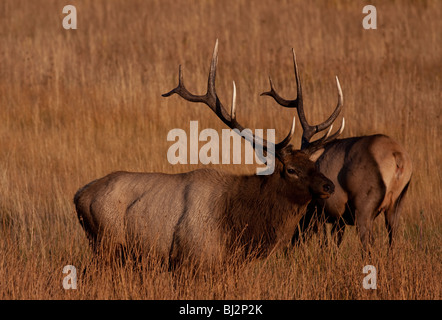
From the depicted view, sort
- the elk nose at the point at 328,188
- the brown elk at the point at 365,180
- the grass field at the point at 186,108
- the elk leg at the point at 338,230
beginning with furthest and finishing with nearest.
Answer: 1. the elk leg at the point at 338,230
2. the brown elk at the point at 365,180
3. the elk nose at the point at 328,188
4. the grass field at the point at 186,108

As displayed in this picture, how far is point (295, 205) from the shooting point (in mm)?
5988

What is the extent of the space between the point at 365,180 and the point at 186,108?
4.82m

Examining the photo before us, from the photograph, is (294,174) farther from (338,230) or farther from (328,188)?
(338,230)

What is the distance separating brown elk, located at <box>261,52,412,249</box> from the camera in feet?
22.9

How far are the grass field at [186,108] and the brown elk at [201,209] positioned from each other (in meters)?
0.24

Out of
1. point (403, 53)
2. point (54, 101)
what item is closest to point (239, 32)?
point (403, 53)

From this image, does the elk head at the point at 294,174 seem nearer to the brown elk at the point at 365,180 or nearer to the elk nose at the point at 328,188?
the elk nose at the point at 328,188

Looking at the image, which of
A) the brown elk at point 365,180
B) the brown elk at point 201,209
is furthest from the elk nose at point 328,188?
the brown elk at point 365,180

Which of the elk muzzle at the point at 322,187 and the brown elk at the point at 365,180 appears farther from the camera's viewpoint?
the brown elk at the point at 365,180

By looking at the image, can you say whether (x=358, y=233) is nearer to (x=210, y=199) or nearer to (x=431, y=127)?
(x=210, y=199)

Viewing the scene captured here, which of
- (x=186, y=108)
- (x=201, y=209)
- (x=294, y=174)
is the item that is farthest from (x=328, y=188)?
(x=186, y=108)

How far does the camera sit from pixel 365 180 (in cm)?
699

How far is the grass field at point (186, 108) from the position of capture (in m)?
5.60

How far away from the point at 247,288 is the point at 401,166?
2.37 metres
